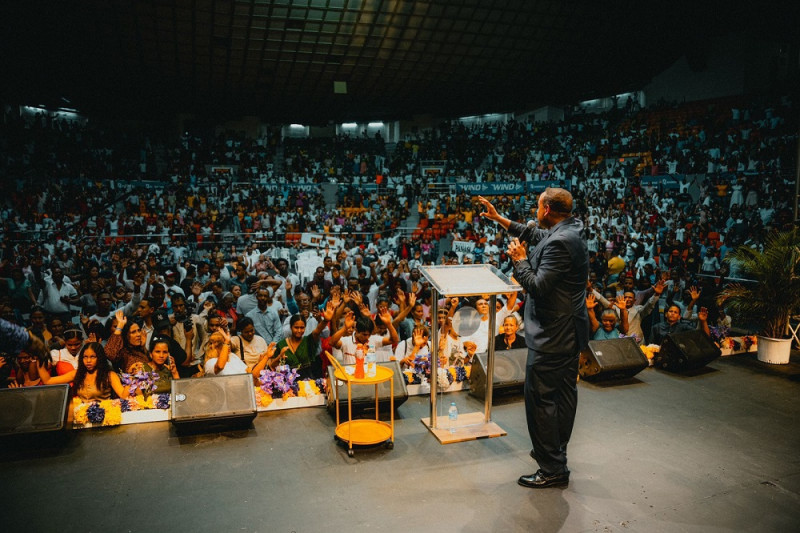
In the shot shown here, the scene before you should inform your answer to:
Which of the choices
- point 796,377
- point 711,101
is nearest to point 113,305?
point 796,377

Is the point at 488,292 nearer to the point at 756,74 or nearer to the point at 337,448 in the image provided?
the point at 337,448

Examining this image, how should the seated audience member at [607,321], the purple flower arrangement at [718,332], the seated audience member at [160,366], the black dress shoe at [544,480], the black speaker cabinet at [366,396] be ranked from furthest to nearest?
the purple flower arrangement at [718,332], the seated audience member at [607,321], the seated audience member at [160,366], the black speaker cabinet at [366,396], the black dress shoe at [544,480]

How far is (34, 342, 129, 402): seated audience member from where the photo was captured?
407 cm

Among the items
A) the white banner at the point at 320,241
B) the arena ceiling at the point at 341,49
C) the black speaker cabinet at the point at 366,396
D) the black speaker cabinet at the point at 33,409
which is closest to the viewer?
the black speaker cabinet at the point at 33,409

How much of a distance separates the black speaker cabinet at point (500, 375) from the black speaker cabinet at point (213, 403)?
1.84 meters

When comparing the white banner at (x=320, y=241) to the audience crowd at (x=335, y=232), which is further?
the white banner at (x=320, y=241)

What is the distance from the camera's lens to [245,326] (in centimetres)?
473

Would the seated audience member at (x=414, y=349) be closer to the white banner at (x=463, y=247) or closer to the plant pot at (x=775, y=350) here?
the plant pot at (x=775, y=350)

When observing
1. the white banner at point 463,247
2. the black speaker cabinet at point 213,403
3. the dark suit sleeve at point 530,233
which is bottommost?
the black speaker cabinet at point 213,403

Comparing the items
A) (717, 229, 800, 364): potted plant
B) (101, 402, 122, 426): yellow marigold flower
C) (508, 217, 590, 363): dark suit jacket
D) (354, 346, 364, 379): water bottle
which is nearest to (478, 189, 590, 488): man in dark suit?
(508, 217, 590, 363): dark suit jacket

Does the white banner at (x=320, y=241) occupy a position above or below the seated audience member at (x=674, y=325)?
above

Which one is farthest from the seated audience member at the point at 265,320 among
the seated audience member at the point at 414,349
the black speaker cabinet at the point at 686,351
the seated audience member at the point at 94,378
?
the black speaker cabinet at the point at 686,351

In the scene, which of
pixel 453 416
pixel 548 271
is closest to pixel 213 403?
pixel 453 416

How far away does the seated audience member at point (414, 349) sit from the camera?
15.8 ft
